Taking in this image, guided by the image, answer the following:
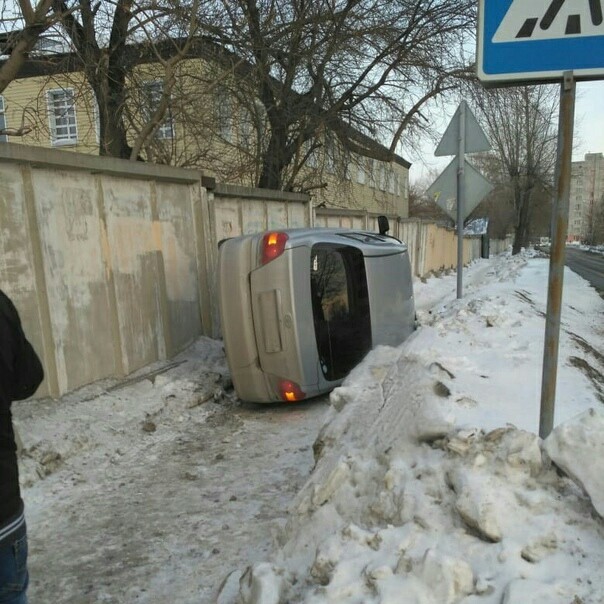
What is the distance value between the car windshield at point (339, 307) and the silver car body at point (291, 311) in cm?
1

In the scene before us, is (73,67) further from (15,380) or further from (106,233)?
(15,380)

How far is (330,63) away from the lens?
12062mm

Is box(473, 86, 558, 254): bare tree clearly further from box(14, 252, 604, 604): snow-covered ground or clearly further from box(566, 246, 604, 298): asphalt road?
box(14, 252, 604, 604): snow-covered ground

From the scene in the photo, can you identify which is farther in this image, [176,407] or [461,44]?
[461,44]

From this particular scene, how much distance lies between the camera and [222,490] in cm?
400

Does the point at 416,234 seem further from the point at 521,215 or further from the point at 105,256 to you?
the point at 521,215

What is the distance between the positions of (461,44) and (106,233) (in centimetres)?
1060

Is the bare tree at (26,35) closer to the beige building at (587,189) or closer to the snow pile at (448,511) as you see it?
the snow pile at (448,511)

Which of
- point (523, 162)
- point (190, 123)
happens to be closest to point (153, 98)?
point (190, 123)

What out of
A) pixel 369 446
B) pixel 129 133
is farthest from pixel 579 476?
pixel 129 133

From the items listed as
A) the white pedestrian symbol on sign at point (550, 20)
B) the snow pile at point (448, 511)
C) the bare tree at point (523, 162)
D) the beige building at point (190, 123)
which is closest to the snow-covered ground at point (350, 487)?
the snow pile at point (448, 511)

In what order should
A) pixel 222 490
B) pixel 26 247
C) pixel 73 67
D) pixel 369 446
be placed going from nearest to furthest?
pixel 369 446 → pixel 222 490 → pixel 26 247 → pixel 73 67

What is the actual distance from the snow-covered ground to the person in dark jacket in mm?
925

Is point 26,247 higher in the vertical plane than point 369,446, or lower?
higher
